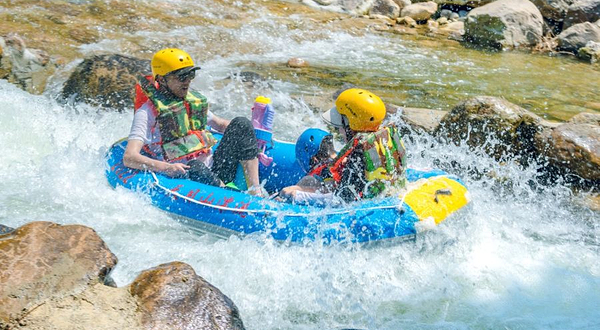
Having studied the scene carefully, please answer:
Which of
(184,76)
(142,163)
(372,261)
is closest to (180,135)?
(142,163)

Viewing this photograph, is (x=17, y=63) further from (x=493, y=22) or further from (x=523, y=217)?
(x=493, y=22)

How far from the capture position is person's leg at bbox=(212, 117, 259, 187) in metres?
5.52

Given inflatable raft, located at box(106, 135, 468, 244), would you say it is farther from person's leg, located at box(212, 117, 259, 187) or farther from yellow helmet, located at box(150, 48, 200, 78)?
yellow helmet, located at box(150, 48, 200, 78)

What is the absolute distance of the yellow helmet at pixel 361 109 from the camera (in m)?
4.62

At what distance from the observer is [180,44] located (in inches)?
428

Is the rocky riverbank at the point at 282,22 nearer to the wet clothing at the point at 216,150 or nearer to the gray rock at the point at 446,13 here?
the gray rock at the point at 446,13

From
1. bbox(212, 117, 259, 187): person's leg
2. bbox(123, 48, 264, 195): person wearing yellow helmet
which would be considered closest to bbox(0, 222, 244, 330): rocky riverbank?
bbox(123, 48, 264, 195): person wearing yellow helmet

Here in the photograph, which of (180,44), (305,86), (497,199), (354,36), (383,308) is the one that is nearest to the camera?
(383,308)

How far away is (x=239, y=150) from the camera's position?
554cm

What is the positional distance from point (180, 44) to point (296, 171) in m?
5.85

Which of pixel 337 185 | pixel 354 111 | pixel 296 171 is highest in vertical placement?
pixel 354 111

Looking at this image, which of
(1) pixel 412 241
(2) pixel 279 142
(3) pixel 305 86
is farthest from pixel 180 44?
(1) pixel 412 241

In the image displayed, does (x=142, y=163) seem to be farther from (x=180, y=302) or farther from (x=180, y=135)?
(x=180, y=302)

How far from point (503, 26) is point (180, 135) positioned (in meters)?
9.36
